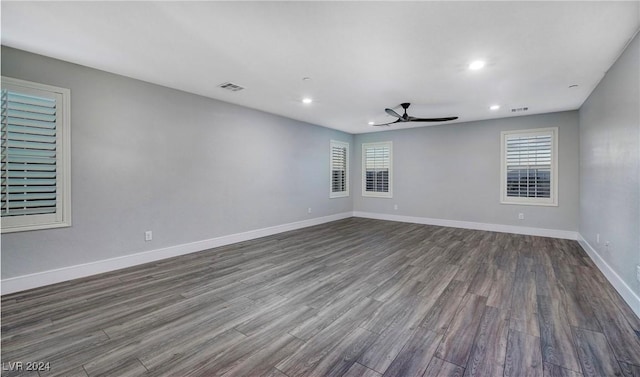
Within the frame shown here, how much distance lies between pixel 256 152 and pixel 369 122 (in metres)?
2.84

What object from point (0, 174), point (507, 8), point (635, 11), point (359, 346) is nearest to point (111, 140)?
point (0, 174)

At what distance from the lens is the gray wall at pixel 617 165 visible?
8.30ft

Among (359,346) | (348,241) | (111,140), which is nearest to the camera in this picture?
(359,346)

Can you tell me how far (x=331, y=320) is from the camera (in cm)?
235

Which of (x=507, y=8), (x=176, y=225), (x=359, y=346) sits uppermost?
(x=507, y=8)

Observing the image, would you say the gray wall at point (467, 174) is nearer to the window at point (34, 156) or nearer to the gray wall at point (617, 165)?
the gray wall at point (617, 165)

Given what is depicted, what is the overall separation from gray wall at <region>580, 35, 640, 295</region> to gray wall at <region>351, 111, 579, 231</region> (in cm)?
119

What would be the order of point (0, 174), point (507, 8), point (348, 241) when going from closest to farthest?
point (507, 8)
point (0, 174)
point (348, 241)

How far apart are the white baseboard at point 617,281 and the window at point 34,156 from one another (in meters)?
5.96

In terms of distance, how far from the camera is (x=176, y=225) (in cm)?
418

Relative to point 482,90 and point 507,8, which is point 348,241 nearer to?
point 482,90

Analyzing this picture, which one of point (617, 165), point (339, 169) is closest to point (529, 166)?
point (617, 165)

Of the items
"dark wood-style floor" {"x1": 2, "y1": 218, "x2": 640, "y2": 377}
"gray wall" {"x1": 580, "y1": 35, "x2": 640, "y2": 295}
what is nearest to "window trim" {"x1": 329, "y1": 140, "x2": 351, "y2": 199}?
"dark wood-style floor" {"x1": 2, "y1": 218, "x2": 640, "y2": 377}

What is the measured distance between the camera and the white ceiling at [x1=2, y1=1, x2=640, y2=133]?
7.11 ft
